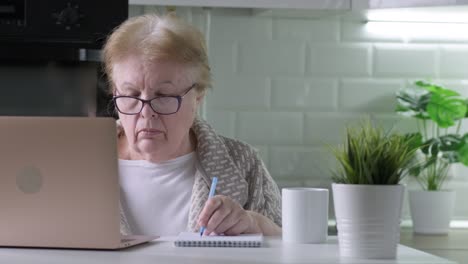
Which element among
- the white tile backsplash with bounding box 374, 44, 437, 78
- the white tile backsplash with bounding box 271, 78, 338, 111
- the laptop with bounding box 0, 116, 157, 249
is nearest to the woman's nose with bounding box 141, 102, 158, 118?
the laptop with bounding box 0, 116, 157, 249

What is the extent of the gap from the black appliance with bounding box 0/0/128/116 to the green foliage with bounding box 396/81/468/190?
1.09m

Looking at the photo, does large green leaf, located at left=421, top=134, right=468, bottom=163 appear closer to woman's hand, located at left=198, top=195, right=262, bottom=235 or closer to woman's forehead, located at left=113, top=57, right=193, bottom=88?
woman's forehead, located at left=113, top=57, right=193, bottom=88

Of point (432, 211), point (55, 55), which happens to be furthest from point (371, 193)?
point (432, 211)

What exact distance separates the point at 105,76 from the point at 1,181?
2.93 feet

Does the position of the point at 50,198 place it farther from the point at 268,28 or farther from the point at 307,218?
the point at 268,28

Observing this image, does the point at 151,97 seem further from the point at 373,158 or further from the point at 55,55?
the point at 373,158

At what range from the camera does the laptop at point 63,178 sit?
158 cm

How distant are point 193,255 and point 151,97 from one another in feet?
2.50

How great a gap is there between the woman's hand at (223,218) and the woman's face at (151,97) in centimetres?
37

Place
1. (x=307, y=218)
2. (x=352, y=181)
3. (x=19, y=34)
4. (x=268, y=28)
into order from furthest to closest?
(x=268, y=28), (x=19, y=34), (x=307, y=218), (x=352, y=181)

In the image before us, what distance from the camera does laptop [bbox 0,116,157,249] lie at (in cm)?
158

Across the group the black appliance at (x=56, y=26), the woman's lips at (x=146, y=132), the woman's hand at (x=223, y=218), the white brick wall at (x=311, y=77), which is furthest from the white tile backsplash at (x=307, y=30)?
the woman's hand at (x=223, y=218)

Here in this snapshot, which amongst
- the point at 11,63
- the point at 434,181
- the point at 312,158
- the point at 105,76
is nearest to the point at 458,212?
the point at 434,181

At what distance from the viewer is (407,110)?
3098mm
